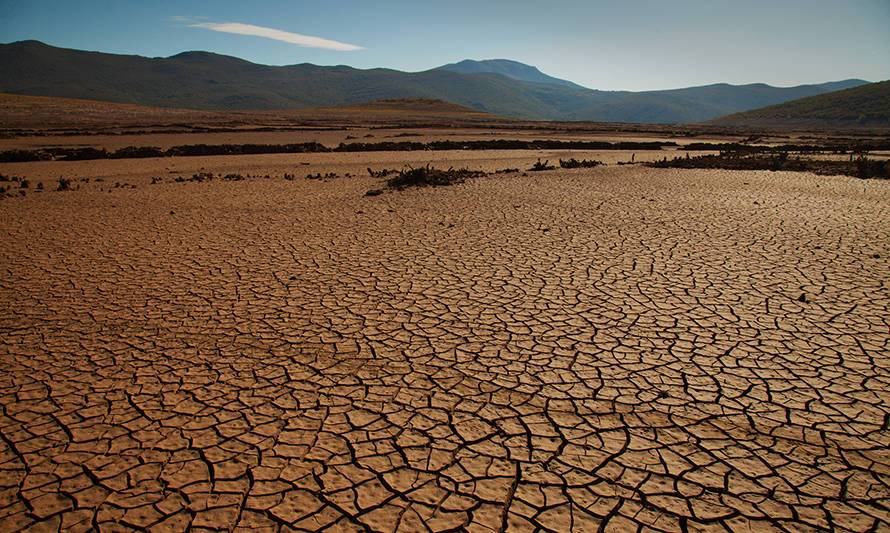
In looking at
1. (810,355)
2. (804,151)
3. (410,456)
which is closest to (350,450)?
(410,456)

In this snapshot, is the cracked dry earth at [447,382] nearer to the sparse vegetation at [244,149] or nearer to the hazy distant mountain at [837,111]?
the sparse vegetation at [244,149]

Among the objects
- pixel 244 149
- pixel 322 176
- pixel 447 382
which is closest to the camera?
pixel 447 382

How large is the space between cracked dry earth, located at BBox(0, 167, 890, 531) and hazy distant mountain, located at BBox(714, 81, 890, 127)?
275 feet

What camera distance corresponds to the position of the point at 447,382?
12.6 ft

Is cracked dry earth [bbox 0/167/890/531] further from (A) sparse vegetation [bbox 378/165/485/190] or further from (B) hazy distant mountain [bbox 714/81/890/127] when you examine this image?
(B) hazy distant mountain [bbox 714/81/890/127]

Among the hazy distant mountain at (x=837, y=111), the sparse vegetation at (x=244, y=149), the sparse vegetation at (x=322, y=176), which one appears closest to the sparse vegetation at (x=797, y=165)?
the sparse vegetation at (x=244, y=149)

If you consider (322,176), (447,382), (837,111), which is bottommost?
(447,382)

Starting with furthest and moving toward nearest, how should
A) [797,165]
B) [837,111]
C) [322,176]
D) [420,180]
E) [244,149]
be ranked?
[837,111] → [244,149] → [797,165] → [322,176] → [420,180]

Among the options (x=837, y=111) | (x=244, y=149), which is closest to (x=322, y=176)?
(x=244, y=149)

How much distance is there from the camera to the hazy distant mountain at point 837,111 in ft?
234

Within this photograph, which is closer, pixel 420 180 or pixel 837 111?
pixel 420 180

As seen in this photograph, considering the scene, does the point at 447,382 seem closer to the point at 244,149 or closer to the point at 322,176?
Result: the point at 322,176

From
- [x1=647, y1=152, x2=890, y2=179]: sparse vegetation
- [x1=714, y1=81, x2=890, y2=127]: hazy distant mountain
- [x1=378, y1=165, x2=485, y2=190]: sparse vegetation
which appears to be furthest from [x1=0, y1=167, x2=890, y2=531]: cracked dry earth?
[x1=714, y1=81, x2=890, y2=127]: hazy distant mountain

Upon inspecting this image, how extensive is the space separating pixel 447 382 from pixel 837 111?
99.0 metres
